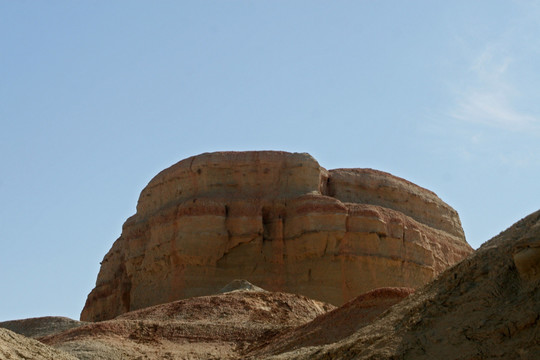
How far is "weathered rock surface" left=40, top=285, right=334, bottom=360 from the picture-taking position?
30.6m

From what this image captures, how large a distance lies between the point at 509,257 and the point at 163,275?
3203 centimetres

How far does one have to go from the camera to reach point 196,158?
49094 mm

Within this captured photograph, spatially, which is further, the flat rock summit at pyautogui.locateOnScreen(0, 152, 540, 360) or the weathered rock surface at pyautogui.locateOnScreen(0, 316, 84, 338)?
the weathered rock surface at pyautogui.locateOnScreen(0, 316, 84, 338)

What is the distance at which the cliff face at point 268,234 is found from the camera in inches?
1807

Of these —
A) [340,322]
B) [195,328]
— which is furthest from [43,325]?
[340,322]

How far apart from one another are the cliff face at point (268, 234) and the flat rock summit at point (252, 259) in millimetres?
59

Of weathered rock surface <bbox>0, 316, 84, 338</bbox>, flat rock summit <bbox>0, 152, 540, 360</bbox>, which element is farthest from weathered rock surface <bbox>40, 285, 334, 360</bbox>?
weathered rock surface <bbox>0, 316, 84, 338</bbox>

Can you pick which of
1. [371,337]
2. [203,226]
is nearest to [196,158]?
[203,226]

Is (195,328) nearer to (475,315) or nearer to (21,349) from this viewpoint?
(21,349)

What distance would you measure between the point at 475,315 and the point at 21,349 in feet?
29.0

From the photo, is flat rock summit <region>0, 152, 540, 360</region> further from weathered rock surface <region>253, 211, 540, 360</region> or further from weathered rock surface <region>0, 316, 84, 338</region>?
weathered rock surface <region>253, 211, 540, 360</region>

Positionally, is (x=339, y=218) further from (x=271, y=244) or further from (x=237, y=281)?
(x=237, y=281)

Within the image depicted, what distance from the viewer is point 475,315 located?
15617mm

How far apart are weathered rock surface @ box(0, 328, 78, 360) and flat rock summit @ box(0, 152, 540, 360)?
8148 mm
